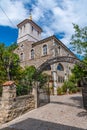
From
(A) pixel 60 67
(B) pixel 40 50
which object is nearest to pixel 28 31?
(B) pixel 40 50

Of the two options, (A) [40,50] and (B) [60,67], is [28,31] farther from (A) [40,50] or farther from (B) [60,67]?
(B) [60,67]

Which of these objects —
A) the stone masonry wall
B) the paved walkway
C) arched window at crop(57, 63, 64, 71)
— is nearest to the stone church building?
arched window at crop(57, 63, 64, 71)

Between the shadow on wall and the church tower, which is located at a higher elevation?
the church tower

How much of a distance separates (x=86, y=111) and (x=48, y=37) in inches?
631

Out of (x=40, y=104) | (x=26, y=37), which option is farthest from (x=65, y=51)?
(x=40, y=104)

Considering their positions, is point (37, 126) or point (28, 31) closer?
point (37, 126)

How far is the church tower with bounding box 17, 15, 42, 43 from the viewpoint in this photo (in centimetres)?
2750

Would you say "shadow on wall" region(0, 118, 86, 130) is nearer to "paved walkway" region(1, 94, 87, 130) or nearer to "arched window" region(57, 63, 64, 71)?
"paved walkway" region(1, 94, 87, 130)

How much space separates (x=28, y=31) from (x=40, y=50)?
5.59 metres

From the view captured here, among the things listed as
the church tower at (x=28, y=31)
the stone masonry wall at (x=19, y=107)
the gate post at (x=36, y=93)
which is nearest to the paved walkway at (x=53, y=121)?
the stone masonry wall at (x=19, y=107)

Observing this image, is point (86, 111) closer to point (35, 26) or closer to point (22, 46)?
point (22, 46)

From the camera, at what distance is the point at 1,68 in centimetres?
1572

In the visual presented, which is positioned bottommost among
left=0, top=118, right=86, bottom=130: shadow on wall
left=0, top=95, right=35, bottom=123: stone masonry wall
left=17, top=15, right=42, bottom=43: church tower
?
left=0, top=118, right=86, bottom=130: shadow on wall

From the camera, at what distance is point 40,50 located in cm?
2436
